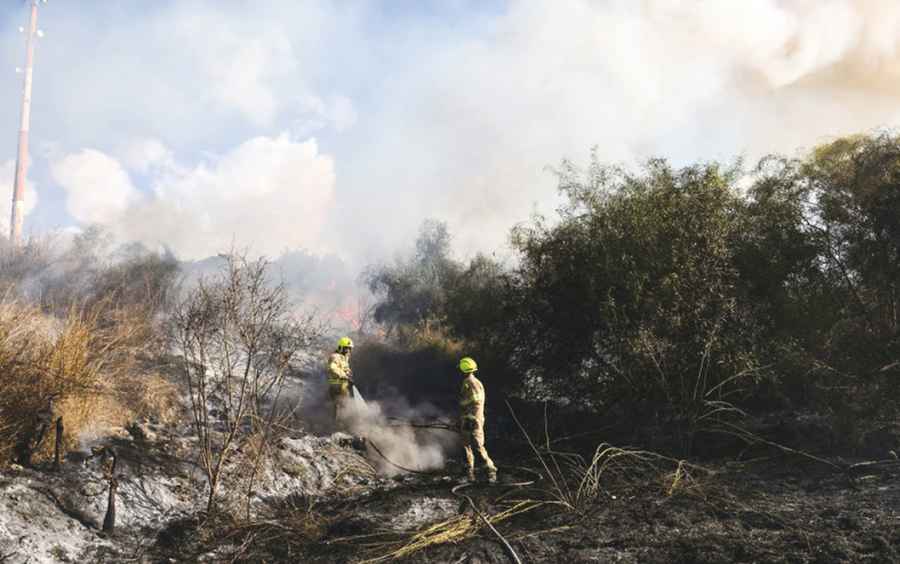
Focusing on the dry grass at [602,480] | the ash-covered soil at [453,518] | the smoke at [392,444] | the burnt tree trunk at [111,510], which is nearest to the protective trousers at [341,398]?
the smoke at [392,444]

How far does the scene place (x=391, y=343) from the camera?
82.6ft

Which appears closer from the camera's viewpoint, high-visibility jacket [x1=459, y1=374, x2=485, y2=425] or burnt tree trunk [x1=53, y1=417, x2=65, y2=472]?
burnt tree trunk [x1=53, y1=417, x2=65, y2=472]

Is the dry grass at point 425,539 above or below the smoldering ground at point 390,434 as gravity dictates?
below

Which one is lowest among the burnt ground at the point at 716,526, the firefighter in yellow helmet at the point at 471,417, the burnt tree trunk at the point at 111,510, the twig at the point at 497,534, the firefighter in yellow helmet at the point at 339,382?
the burnt ground at the point at 716,526

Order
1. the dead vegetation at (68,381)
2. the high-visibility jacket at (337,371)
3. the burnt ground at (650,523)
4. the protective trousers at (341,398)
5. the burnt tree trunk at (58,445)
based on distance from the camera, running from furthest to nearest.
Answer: the protective trousers at (341,398) < the high-visibility jacket at (337,371) < the dead vegetation at (68,381) < the burnt tree trunk at (58,445) < the burnt ground at (650,523)

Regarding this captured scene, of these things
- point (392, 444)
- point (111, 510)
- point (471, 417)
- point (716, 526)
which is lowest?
point (716, 526)

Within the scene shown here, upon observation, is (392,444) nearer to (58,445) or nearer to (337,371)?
(337,371)

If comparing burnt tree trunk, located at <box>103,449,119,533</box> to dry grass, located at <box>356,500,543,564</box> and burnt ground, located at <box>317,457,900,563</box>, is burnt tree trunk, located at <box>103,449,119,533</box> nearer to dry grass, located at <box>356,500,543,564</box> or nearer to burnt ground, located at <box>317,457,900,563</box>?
burnt ground, located at <box>317,457,900,563</box>

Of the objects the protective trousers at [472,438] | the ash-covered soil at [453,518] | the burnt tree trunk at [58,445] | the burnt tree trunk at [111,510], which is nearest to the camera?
the ash-covered soil at [453,518]

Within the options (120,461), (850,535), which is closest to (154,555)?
(120,461)

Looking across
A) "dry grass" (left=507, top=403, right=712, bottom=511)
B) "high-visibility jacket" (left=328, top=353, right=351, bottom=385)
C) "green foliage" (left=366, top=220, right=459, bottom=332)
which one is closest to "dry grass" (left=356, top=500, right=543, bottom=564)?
"dry grass" (left=507, top=403, right=712, bottom=511)

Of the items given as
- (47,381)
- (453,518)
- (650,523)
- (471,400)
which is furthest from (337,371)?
(650,523)

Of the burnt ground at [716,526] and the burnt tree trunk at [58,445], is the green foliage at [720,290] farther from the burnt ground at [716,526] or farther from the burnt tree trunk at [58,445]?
the burnt tree trunk at [58,445]

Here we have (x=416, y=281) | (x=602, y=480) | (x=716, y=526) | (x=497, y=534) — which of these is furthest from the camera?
(x=416, y=281)
